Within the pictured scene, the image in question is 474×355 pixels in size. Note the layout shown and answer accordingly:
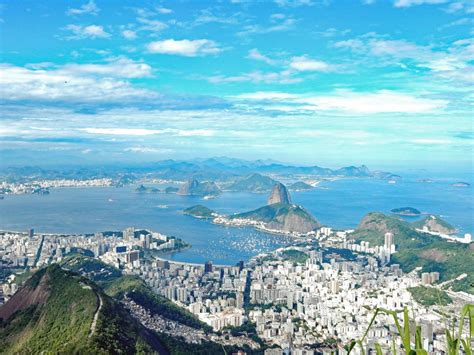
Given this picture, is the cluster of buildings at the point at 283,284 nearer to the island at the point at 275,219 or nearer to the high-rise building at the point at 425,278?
the high-rise building at the point at 425,278

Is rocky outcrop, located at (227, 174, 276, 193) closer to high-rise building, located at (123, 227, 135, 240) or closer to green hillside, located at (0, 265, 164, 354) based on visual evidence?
high-rise building, located at (123, 227, 135, 240)

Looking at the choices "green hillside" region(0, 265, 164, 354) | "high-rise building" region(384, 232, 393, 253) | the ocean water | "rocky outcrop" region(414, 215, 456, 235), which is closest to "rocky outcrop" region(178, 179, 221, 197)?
the ocean water

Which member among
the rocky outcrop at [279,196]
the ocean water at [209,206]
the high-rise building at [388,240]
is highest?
the rocky outcrop at [279,196]

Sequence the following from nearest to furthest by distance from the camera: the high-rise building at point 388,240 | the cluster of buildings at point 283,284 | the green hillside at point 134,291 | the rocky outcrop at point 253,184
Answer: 1. the cluster of buildings at point 283,284
2. the green hillside at point 134,291
3. the high-rise building at point 388,240
4. the rocky outcrop at point 253,184

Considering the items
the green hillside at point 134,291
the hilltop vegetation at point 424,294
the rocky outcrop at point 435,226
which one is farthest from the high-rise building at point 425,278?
the rocky outcrop at point 435,226

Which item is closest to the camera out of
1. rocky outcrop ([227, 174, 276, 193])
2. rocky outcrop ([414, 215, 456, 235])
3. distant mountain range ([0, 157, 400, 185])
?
rocky outcrop ([414, 215, 456, 235])

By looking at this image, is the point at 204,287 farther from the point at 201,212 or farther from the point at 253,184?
the point at 253,184

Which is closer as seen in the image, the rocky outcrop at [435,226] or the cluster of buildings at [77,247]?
the cluster of buildings at [77,247]
